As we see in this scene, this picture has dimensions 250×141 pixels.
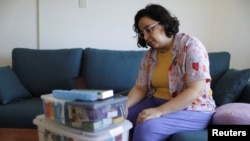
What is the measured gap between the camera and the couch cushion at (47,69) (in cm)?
237

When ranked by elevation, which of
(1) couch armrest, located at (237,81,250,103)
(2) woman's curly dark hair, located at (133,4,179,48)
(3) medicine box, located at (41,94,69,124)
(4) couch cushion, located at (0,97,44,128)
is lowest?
(4) couch cushion, located at (0,97,44,128)

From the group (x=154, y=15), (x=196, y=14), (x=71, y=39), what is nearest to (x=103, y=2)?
(x=71, y=39)

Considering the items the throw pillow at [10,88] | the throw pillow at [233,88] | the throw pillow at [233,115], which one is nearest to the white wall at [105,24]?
the throw pillow at [10,88]

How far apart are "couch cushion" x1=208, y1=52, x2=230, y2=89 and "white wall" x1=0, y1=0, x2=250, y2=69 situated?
0.38 metres

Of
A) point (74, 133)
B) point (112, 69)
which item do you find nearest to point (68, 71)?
point (112, 69)

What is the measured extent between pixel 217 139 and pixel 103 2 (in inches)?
71.8

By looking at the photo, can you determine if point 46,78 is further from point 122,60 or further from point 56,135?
point 56,135

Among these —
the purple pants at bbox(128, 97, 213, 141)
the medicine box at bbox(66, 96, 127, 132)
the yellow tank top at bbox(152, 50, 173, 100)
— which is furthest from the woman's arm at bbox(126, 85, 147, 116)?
the medicine box at bbox(66, 96, 127, 132)

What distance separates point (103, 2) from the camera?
260 centimetres

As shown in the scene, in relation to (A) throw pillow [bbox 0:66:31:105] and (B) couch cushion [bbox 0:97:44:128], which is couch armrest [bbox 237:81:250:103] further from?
(A) throw pillow [bbox 0:66:31:105]

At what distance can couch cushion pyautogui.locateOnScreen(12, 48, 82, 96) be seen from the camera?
237 centimetres

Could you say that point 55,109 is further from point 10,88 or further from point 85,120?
point 10,88

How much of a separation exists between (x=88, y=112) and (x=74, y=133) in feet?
0.40

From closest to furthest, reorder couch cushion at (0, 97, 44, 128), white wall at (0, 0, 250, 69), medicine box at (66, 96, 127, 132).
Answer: medicine box at (66, 96, 127, 132)
couch cushion at (0, 97, 44, 128)
white wall at (0, 0, 250, 69)
